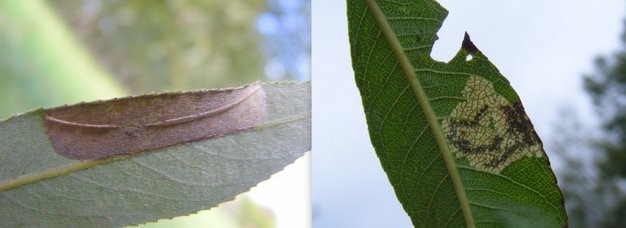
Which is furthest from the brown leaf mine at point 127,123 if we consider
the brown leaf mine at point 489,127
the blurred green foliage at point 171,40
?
the blurred green foliage at point 171,40

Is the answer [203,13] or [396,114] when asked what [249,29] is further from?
[396,114]

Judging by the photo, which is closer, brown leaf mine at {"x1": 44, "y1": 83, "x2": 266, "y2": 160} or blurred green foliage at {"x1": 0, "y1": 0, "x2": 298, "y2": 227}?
brown leaf mine at {"x1": 44, "y1": 83, "x2": 266, "y2": 160}

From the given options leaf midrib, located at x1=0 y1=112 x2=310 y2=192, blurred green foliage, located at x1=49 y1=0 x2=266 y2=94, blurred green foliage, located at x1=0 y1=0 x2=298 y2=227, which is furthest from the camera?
blurred green foliage, located at x1=49 y1=0 x2=266 y2=94

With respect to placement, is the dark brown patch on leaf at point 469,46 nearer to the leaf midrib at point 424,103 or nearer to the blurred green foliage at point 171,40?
the leaf midrib at point 424,103

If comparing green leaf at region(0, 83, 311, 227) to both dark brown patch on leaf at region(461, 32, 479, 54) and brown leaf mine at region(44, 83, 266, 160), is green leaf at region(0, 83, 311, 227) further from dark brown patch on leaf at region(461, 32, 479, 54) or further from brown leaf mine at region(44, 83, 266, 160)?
dark brown patch on leaf at region(461, 32, 479, 54)

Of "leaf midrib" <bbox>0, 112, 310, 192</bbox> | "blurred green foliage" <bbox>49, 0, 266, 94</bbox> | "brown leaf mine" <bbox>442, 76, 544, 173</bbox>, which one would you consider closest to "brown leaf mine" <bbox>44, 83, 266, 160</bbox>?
"leaf midrib" <bbox>0, 112, 310, 192</bbox>

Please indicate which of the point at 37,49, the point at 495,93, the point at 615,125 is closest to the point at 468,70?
the point at 495,93

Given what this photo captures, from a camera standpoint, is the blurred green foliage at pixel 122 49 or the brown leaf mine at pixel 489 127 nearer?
the brown leaf mine at pixel 489 127
